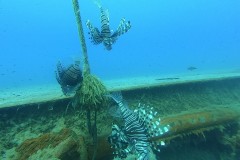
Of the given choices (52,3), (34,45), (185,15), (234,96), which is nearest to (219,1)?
(185,15)

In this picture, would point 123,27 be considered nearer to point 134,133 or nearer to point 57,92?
point 134,133

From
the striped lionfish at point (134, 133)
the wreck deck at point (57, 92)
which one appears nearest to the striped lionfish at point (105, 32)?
the wreck deck at point (57, 92)

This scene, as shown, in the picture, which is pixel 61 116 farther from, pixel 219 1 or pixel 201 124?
pixel 219 1

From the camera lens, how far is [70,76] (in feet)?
13.5

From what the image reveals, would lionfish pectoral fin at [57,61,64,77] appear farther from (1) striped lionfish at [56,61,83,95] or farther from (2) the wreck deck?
(2) the wreck deck

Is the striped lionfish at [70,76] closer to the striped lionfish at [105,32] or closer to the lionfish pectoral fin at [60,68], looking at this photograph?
the lionfish pectoral fin at [60,68]

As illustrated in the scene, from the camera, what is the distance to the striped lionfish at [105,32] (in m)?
4.84

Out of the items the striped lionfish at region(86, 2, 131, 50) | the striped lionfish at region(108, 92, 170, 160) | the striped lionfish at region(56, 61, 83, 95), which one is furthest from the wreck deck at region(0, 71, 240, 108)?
the striped lionfish at region(108, 92, 170, 160)

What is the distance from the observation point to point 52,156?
4023mm

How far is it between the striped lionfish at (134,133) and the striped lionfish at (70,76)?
0.54m

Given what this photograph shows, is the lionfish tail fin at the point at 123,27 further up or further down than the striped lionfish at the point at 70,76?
further up

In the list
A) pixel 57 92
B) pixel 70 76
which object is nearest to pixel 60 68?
pixel 70 76

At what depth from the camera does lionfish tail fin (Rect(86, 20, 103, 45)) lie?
4901mm

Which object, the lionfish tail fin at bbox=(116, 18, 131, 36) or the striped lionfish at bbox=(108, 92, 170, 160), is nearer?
the striped lionfish at bbox=(108, 92, 170, 160)
